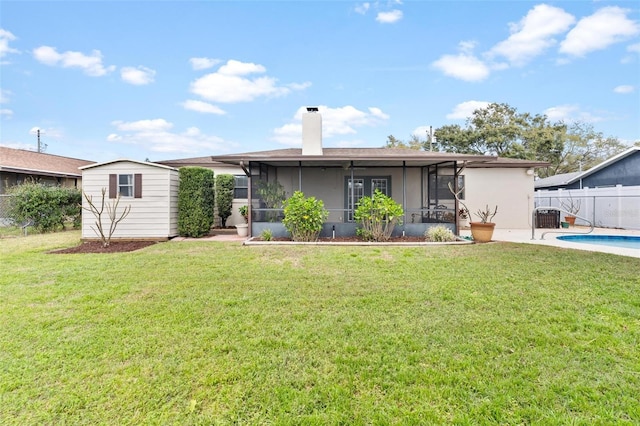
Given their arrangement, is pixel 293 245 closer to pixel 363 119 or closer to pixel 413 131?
pixel 363 119

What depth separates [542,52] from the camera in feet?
52.4

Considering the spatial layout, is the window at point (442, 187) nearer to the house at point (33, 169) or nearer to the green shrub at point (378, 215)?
the green shrub at point (378, 215)

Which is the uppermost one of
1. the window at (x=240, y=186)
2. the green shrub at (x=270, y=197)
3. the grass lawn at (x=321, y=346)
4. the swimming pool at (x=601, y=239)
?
the window at (x=240, y=186)

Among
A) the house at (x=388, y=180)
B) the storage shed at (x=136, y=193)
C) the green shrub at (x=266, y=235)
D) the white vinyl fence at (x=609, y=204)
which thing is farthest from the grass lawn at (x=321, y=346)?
the white vinyl fence at (x=609, y=204)

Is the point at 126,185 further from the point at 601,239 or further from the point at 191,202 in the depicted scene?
the point at 601,239

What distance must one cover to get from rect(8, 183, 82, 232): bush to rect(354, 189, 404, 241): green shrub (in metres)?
9.60

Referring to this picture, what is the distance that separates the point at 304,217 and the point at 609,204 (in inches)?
555

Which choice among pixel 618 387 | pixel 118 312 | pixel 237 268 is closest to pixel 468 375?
pixel 618 387

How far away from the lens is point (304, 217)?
357 inches

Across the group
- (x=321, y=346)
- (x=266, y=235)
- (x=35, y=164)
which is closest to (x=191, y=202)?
(x=266, y=235)

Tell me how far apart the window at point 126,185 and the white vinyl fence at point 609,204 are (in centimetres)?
1834

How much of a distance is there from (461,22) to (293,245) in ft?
37.0

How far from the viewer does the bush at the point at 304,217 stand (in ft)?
29.8

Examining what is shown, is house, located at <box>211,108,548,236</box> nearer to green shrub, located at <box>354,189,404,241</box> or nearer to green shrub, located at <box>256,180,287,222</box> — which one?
green shrub, located at <box>256,180,287,222</box>
